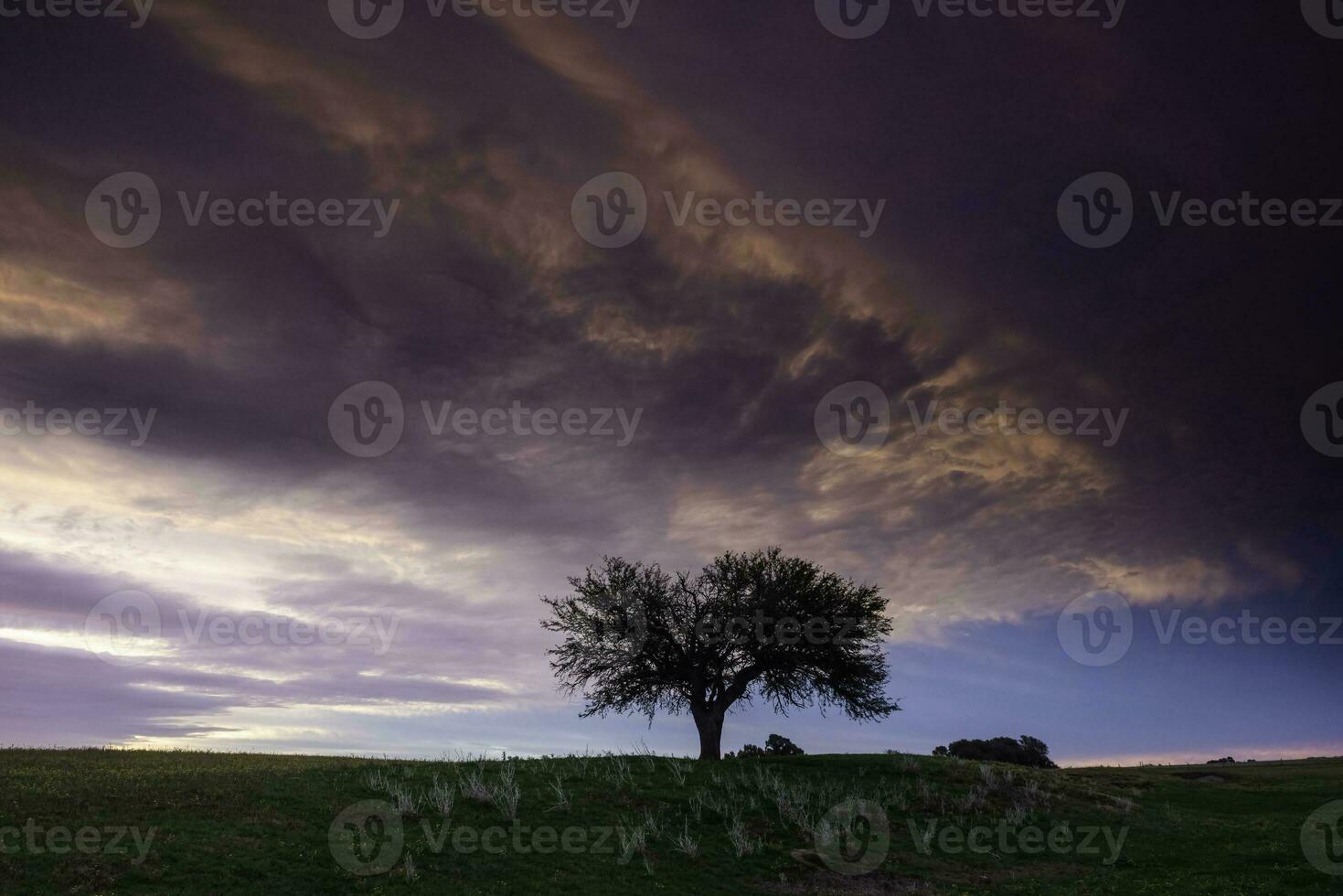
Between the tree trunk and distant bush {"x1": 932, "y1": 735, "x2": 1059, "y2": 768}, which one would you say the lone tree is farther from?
distant bush {"x1": 932, "y1": 735, "x2": 1059, "y2": 768}

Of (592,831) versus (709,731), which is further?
(709,731)

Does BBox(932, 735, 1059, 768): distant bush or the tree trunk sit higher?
the tree trunk

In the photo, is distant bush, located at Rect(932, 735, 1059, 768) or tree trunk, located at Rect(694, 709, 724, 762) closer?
tree trunk, located at Rect(694, 709, 724, 762)

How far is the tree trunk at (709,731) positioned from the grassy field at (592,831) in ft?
24.6

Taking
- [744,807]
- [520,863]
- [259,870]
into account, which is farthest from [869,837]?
[259,870]

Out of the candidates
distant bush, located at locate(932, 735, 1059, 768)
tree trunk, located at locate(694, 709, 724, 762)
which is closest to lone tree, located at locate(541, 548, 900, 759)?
tree trunk, located at locate(694, 709, 724, 762)

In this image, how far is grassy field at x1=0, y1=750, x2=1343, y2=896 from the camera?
22.6 metres

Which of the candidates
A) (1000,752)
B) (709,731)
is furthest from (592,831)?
(1000,752)

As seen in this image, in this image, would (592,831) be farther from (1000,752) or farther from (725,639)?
(1000,752)

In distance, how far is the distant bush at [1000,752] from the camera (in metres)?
85.1

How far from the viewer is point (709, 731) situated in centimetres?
5084

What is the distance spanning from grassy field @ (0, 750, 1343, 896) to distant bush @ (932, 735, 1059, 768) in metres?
41.4

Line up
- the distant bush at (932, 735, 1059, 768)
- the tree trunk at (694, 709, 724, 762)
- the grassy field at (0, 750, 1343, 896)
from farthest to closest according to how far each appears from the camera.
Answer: the distant bush at (932, 735, 1059, 768)
the tree trunk at (694, 709, 724, 762)
the grassy field at (0, 750, 1343, 896)

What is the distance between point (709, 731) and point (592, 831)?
21964 mm
